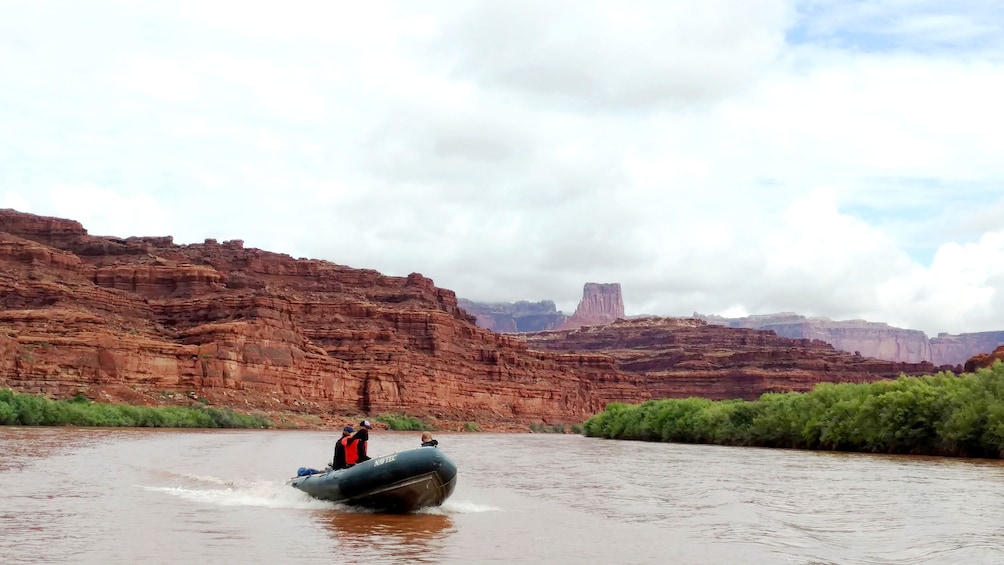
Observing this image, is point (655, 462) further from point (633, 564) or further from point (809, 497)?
point (633, 564)

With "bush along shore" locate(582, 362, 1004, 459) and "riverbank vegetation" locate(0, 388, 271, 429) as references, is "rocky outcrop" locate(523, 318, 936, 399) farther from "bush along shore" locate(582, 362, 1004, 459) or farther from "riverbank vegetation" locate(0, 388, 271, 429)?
"bush along shore" locate(582, 362, 1004, 459)

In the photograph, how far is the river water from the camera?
1312cm

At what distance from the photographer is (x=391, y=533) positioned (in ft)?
50.6

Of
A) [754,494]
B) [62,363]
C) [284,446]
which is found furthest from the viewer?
[62,363]

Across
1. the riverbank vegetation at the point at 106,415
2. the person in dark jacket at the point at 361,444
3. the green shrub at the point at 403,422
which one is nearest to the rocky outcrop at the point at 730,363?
the green shrub at the point at 403,422

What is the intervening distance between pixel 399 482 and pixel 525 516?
2235mm

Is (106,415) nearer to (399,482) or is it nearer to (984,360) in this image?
(399,482)

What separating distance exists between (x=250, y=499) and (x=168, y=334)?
199ft

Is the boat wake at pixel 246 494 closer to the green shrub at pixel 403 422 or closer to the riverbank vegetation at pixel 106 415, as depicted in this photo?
the riverbank vegetation at pixel 106 415

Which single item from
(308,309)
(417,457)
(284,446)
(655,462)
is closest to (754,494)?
(417,457)

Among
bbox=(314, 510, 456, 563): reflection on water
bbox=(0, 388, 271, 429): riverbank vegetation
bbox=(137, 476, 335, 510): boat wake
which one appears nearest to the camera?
bbox=(314, 510, 456, 563): reflection on water

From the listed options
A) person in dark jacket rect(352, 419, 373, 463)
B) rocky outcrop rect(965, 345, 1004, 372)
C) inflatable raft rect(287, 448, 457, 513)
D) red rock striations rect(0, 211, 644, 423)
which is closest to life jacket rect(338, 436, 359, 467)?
person in dark jacket rect(352, 419, 373, 463)

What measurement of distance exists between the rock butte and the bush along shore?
3414cm

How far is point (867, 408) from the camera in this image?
1508 inches
